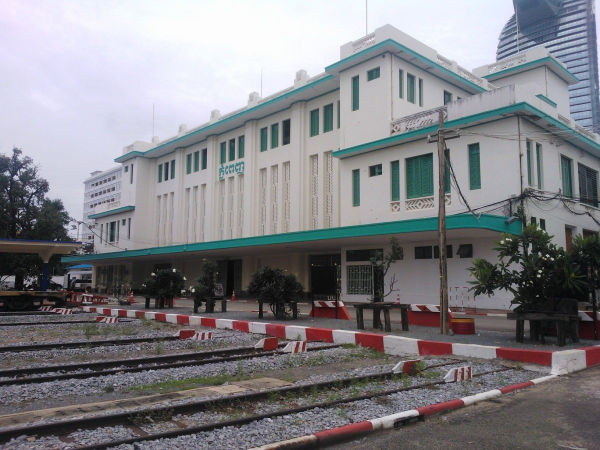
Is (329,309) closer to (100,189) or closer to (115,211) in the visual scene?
(115,211)

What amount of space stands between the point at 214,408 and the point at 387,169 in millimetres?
20759

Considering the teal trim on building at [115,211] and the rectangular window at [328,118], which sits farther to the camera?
the teal trim on building at [115,211]

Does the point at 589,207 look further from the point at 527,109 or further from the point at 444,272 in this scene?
the point at 444,272

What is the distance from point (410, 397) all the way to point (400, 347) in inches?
175

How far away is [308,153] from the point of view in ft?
105

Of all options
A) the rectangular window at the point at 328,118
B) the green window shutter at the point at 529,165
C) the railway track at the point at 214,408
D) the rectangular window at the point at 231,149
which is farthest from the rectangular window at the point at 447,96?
the railway track at the point at 214,408

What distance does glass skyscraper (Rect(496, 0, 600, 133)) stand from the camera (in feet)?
273

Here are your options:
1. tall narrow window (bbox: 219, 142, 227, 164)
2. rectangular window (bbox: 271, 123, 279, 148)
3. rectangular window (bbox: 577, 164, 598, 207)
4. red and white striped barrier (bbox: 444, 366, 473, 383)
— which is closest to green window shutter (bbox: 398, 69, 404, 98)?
rectangular window (bbox: 577, 164, 598, 207)

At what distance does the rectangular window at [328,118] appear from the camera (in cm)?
3107

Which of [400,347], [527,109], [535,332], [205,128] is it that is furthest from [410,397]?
[205,128]

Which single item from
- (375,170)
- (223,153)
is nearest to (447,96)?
(375,170)

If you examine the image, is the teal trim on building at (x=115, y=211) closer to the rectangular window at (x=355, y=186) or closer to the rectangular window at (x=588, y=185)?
the rectangular window at (x=355, y=186)

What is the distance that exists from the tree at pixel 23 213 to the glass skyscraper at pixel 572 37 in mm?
78743

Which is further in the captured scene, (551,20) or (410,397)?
(551,20)
